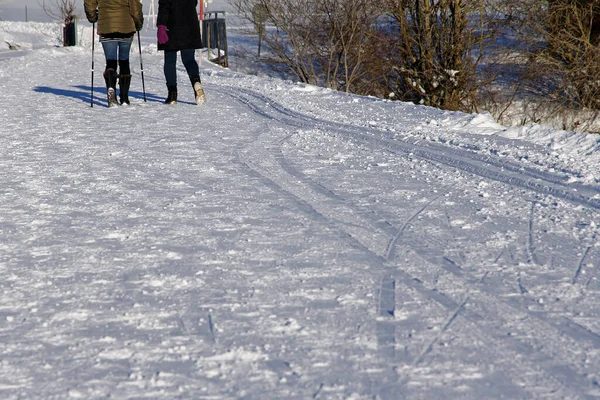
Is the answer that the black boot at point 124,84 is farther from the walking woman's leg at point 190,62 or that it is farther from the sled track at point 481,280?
the sled track at point 481,280

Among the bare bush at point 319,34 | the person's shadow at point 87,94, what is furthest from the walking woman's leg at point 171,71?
the bare bush at point 319,34

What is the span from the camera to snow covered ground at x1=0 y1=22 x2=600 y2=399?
263cm

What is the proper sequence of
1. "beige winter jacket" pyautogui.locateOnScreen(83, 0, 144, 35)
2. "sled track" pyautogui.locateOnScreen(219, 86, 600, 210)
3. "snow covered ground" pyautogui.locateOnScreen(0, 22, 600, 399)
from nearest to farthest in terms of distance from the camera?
1. "snow covered ground" pyautogui.locateOnScreen(0, 22, 600, 399)
2. "sled track" pyautogui.locateOnScreen(219, 86, 600, 210)
3. "beige winter jacket" pyautogui.locateOnScreen(83, 0, 144, 35)

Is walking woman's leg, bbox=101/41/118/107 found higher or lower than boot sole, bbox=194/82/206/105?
higher

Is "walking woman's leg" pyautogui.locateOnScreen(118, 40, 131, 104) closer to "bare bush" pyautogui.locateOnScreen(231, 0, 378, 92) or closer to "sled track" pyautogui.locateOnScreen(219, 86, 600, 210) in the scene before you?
"sled track" pyautogui.locateOnScreen(219, 86, 600, 210)

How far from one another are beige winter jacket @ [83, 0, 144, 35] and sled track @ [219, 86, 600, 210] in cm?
191

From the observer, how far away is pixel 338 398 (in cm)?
244

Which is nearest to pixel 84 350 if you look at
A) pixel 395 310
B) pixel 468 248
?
pixel 395 310

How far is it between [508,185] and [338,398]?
136 inches

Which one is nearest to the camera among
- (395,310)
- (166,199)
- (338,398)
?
(338,398)

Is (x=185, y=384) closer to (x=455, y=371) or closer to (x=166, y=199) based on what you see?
(x=455, y=371)

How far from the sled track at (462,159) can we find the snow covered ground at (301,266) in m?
0.03

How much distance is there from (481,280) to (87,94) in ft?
31.6

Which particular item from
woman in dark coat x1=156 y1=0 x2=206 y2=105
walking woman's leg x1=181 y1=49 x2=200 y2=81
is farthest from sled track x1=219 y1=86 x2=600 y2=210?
woman in dark coat x1=156 y1=0 x2=206 y2=105
